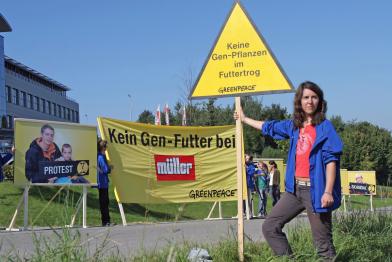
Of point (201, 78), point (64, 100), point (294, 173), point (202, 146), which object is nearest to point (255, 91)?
point (201, 78)

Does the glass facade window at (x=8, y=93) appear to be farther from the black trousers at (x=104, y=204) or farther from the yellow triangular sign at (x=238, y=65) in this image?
the yellow triangular sign at (x=238, y=65)

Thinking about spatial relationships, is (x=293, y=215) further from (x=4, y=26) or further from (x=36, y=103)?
(x=36, y=103)

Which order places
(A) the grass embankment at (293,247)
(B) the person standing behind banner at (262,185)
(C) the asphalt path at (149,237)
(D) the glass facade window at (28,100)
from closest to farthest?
(A) the grass embankment at (293,247) → (C) the asphalt path at (149,237) → (B) the person standing behind banner at (262,185) → (D) the glass facade window at (28,100)

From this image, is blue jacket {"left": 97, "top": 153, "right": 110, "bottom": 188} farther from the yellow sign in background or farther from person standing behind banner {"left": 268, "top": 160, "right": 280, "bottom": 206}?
person standing behind banner {"left": 268, "top": 160, "right": 280, "bottom": 206}

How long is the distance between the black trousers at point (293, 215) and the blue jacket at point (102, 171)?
7415 mm

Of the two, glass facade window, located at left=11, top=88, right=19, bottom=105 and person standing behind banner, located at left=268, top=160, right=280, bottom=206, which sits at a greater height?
glass facade window, located at left=11, top=88, right=19, bottom=105

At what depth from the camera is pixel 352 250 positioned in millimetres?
6934

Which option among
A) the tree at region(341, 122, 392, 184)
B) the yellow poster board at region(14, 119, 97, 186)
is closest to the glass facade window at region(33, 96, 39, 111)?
the tree at region(341, 122, 392, 184)

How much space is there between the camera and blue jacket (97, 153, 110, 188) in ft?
41.6

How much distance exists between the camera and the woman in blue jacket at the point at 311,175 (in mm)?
5543

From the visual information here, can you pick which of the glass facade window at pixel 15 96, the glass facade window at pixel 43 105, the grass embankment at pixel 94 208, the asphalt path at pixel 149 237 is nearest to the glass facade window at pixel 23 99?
the glass facade window at pixel 15 96

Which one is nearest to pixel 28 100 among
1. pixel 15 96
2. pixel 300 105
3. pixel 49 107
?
pixel 15 96

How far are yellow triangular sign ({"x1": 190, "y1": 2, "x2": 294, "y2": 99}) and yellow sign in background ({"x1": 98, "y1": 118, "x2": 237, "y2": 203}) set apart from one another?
6.34 meters

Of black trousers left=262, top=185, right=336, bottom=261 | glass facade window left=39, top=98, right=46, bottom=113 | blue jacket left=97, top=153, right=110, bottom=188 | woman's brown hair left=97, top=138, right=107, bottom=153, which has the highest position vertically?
glass facade window left=39, top=98, right=46, bottom=113
